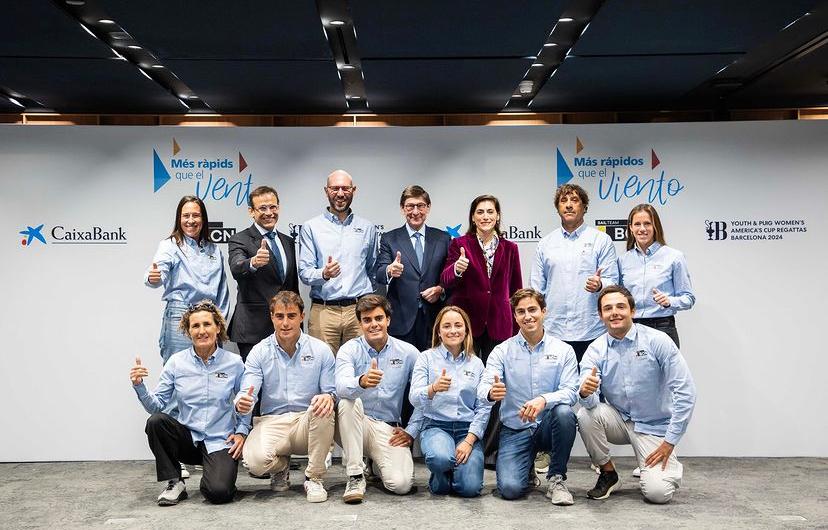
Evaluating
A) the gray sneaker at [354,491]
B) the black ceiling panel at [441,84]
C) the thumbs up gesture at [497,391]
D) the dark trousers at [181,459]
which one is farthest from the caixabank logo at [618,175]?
the dark trousers at [181,459]

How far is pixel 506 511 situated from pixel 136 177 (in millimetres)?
3586

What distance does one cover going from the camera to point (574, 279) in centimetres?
509

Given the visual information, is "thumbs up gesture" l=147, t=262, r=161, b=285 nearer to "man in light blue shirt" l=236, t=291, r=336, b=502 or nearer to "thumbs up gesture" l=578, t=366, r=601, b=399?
"man in light blue shirt" l=236, t=291, r=336, b=502

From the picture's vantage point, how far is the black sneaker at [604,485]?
169 inches

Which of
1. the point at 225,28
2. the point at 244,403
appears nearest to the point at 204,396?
the point at 244,403

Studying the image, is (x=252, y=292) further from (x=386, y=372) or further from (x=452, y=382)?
(x=452, y=382)

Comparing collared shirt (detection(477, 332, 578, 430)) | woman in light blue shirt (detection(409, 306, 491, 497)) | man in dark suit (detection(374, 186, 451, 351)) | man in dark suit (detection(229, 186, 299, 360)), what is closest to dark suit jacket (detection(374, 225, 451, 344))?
man in dark suit (detection(374, 186, 451, 351))

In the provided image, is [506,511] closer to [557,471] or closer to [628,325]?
[557,471]

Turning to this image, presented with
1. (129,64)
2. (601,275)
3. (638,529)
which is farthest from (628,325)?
(129,64)

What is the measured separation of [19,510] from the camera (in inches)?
164

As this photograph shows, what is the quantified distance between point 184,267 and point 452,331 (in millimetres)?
1842

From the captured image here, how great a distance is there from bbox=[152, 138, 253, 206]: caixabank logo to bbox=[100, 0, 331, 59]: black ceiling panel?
51.7 inches

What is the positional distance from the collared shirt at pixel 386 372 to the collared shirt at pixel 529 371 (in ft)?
1.61

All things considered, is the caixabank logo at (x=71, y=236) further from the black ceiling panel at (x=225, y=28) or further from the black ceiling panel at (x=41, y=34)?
the black ceiling panel at (x=225, y=28)
